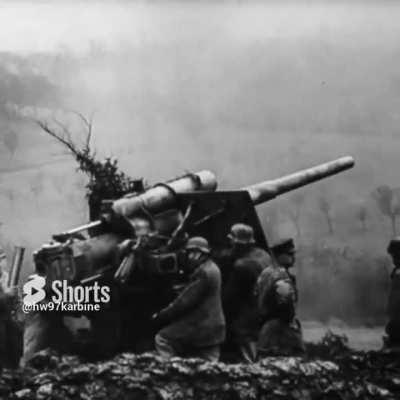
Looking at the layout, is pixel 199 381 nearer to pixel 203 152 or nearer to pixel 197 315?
pixel 197 315

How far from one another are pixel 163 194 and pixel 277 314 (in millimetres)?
1643

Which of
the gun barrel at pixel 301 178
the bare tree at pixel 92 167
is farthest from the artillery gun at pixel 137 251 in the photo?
the gun barrel at pixel 301 178

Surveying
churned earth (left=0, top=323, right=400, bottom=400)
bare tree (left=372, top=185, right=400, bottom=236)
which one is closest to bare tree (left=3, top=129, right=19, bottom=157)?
churned earth (left=0, top=323, right=400, bottom=400)

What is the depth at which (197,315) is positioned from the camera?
31.1 ft

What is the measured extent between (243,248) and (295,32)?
2.40 metres

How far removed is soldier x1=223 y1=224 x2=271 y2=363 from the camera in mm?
9562

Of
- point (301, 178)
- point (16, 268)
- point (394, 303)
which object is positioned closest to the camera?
point (394, 303)

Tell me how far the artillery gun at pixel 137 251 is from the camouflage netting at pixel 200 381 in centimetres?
38

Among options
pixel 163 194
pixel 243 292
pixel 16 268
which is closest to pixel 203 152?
pixel 163 194

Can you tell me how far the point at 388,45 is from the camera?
1030cm

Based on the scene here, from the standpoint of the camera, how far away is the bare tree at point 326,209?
1026cm

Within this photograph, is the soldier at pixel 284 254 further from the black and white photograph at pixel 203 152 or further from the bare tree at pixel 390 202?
the bare tree at pixel 390 202

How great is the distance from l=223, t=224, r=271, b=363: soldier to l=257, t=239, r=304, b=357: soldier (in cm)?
8

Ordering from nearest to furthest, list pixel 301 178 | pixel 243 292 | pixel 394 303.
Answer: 1. pixel 243 292
2. pixel 394 303
3. pixel 301 178
